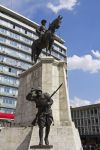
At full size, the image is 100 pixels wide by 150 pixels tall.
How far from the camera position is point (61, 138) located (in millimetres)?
15062

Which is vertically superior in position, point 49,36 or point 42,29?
point 42,29

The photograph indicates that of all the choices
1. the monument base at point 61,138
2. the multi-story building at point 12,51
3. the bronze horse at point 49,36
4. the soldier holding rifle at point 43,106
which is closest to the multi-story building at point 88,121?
the multi-story building at point 12,51

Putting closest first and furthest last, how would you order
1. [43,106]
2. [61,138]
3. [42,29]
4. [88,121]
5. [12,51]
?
1. [43,106]
2. [61,138]
3. [42,29]
4. [12,51]
5. [88,121]

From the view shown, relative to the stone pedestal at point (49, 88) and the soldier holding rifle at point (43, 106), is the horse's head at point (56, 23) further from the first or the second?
the soldier holding rifle at point (43, 106)

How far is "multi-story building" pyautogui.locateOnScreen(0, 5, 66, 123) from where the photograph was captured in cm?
6769

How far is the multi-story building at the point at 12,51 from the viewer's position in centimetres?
6769

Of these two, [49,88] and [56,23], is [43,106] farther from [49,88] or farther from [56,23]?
[56,23]

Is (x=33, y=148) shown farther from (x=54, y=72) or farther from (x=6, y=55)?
(x=6, y=55)

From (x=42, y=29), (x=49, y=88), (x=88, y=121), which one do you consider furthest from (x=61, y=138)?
(x=88, y=121)

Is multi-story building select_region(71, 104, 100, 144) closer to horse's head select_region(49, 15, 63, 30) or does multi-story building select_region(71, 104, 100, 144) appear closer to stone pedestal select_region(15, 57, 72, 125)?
stone pedestal select_region(15, 57, 72, 125)

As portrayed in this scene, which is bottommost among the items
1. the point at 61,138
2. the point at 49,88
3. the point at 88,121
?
the point at 61,138

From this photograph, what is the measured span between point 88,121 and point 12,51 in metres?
51.3

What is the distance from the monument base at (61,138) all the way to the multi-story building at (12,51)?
51063 millimetres

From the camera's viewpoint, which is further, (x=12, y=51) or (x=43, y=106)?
(x=12, y=51)
